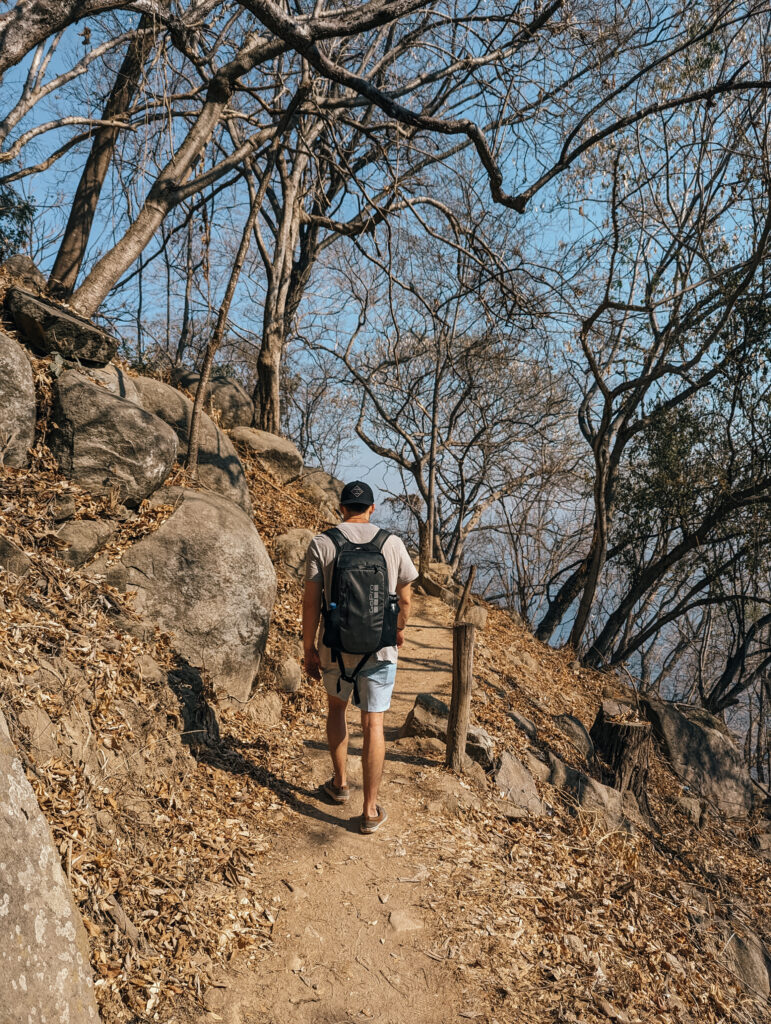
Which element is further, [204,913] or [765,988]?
[765,988]

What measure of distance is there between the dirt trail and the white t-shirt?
3.77ft

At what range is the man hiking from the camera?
12.6ft

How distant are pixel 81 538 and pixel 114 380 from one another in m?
2.07

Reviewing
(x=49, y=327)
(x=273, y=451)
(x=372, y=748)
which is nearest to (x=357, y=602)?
(x=372, y=748)

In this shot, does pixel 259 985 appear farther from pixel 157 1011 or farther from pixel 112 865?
pixel 112 865

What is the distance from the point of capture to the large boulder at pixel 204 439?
7.37 metres

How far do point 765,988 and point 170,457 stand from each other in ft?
22.0

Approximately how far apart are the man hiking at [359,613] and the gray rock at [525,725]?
3736mm

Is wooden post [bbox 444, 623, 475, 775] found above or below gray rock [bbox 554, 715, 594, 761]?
above

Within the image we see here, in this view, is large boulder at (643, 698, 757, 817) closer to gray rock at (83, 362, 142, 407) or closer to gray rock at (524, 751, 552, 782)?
gray rock at (524, 751, 552, 782)

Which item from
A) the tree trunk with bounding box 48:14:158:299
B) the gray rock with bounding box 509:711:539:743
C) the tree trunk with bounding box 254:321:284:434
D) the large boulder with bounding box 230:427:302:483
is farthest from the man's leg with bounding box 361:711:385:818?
the tree trunk with bounding box 48:14:158:299

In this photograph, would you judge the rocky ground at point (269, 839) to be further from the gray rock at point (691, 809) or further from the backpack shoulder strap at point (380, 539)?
the backpack shoulder strap at point (380, 539)

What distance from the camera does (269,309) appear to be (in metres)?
10.5

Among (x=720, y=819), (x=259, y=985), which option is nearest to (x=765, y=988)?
(x=720, y=819)
